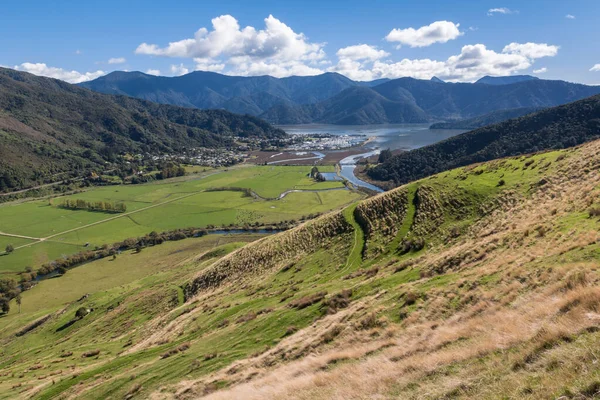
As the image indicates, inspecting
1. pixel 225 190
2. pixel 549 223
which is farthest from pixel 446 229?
pixel 225 190

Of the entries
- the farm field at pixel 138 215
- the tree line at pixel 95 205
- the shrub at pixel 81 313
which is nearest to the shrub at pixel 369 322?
the shrub at pixel 81 313

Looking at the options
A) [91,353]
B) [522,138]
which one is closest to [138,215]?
[91,353]

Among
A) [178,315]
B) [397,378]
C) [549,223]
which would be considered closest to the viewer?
Result: [397,378]

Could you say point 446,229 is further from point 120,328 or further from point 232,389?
point 120,328

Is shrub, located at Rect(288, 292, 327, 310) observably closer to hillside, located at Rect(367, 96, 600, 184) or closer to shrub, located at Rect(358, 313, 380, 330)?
shrub, located at Rect(358, 313, 380, 330)

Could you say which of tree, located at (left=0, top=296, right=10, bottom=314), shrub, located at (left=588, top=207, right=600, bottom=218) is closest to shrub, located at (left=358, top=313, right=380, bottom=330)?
shrub, located at (left=588, top=207, right=600, bottom=218)

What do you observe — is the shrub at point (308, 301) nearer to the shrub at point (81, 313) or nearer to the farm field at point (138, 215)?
the shrub at point (81, 313)
